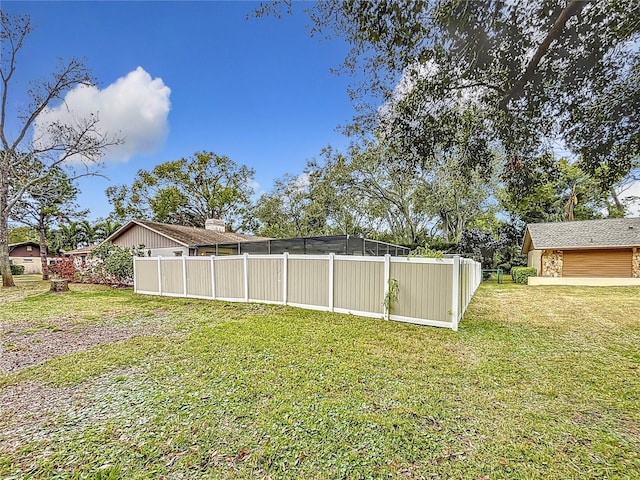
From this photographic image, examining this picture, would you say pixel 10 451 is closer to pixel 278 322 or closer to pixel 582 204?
pixel 278 322

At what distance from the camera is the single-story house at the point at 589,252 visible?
14148 mm

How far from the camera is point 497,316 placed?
682cm

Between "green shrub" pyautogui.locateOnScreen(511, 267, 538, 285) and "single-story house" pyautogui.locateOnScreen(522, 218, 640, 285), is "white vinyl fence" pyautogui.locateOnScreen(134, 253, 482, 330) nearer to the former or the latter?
"green shrub" pyautogui.locateOnScreen(511, 267, 538, 285)

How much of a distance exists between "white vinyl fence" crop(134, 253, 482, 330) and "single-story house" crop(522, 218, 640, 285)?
11.7 meters

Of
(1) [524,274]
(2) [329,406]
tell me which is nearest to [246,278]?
(2) [329,406]

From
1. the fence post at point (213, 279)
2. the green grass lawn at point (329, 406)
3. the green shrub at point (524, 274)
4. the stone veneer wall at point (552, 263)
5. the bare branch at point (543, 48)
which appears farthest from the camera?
the stone veneer wall at point (552, 263)

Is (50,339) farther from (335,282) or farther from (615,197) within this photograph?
(615,197)

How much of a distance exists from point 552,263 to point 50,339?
66.6ft

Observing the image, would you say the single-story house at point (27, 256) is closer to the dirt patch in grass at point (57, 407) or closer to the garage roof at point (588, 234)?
the dirt patch in grass at point (57, 407)

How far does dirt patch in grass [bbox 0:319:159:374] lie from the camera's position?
402 centimetres

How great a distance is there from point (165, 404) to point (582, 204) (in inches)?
1098

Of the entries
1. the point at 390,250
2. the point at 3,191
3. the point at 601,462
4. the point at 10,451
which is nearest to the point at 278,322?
the point at 10,451

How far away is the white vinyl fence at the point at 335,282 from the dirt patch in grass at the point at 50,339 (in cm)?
285

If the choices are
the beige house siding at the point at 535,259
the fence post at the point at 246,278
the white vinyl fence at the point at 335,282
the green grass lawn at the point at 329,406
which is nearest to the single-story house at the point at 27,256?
the white vinyl fence at the point at 335,282
